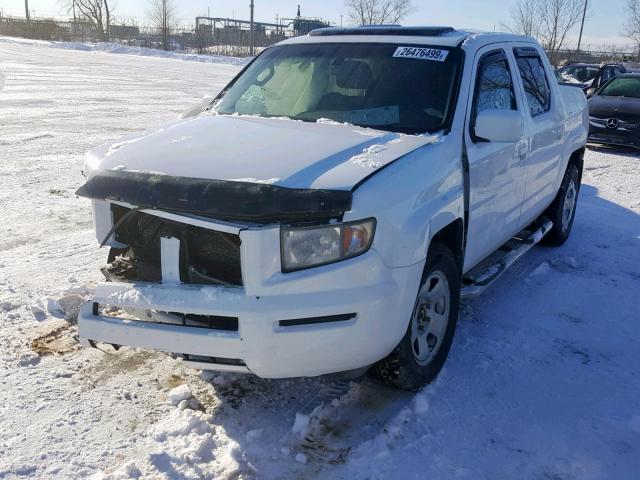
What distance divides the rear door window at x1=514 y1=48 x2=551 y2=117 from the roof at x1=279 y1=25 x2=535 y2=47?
1.12 ft

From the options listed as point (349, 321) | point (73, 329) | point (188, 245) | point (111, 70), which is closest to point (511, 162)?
point (349, 321)

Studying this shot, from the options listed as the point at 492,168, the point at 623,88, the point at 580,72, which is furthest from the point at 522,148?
the point at 580,72

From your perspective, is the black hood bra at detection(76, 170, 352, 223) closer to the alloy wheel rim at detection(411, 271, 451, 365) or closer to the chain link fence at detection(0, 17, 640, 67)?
the alloy wheel rim at detection(411, 271, 451, 365)

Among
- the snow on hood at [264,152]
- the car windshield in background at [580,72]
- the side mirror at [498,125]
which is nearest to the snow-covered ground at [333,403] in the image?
the snow on hood at [264,152]

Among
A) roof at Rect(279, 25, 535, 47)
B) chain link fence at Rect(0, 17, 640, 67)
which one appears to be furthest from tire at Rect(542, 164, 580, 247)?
chain link fence at Rect(0, 17, 640, 67)

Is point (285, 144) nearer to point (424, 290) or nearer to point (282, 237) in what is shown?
point (282, 237)

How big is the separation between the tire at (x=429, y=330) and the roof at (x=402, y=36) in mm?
1556

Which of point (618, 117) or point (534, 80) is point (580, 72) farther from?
point (534, 80)

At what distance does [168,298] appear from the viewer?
257cm

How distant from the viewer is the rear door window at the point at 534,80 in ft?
15.3

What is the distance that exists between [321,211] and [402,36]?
2.13m

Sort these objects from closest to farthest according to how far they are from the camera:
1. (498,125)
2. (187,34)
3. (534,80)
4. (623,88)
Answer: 1. (498,125)
2. (534,80)
3. (623,88)
4. (187,34)

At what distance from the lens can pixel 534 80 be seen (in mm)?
4938

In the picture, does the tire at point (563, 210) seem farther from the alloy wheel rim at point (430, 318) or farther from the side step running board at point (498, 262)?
the alloy wheel rim at point (430, 318)
